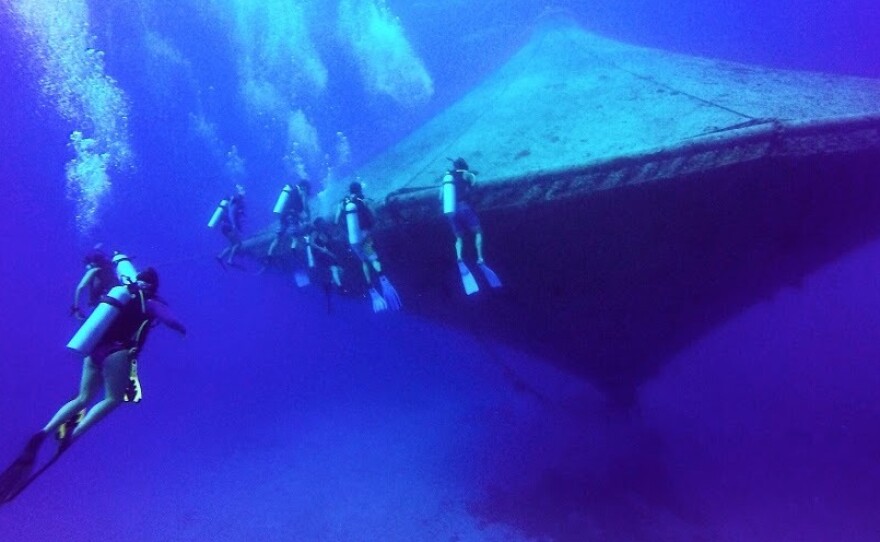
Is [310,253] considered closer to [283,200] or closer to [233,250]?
[283,200]

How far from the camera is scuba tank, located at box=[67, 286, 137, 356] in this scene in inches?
155

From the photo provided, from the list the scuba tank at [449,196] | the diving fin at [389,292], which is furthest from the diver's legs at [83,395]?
the scuba tank at [449,196]

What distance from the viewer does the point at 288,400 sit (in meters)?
24.5

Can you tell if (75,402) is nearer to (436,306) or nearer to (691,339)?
(436,306)

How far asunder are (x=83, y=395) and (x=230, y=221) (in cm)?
547

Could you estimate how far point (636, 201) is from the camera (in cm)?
559

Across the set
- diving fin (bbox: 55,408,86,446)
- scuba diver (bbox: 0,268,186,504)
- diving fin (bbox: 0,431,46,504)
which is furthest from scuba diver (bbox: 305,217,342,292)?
diving fin (bbox: 0,431,46,504)

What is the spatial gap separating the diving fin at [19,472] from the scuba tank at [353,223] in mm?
3803

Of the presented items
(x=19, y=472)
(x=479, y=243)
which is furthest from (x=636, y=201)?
(x=19, y=472)

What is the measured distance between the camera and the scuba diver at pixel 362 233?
6.64 metres

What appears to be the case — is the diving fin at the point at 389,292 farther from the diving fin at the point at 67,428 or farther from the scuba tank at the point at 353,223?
the diving fin at the point at 67,428

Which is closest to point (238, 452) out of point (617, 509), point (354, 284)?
point (354, 284)

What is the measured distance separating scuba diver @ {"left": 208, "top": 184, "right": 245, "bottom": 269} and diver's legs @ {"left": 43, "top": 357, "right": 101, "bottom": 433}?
193 inches

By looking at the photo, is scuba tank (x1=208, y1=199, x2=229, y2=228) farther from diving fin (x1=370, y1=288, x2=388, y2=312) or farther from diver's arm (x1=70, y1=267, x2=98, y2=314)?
diving fin (x1=370, y1=288, x2=388, y2=312)
